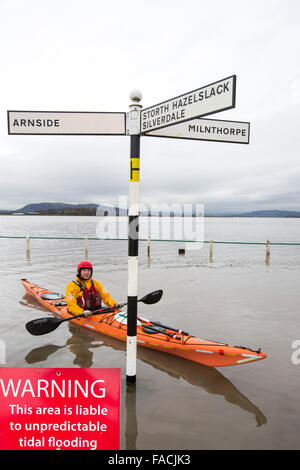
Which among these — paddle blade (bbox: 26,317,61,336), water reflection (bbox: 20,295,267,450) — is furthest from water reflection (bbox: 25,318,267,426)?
paddle blade (bbox: 26,317,61,336)

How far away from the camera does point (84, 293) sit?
222 inches

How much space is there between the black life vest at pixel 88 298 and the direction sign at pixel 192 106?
3.38m

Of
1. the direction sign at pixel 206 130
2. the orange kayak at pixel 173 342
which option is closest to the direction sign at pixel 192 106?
the direction sign at pixel 206 130

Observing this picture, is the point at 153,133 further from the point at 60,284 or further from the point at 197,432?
the point at 60,284

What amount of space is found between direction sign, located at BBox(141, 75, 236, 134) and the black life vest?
338 cm

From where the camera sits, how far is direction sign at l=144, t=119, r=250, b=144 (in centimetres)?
345

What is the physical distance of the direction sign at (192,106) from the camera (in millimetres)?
2563

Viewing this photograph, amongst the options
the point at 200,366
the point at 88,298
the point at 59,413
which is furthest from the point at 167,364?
the point at 59,413

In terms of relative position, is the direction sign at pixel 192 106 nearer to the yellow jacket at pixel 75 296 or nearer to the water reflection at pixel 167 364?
the water reflection at pixel 167 364

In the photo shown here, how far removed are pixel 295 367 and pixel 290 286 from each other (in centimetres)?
548

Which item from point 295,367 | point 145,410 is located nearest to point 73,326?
point 145,410

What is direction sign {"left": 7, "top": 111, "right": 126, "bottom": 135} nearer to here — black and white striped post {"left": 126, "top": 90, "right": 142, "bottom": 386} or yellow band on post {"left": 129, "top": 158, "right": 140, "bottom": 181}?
black and white striped post {"left": 126, "top": 90, "right": 142, "bottom": 386}

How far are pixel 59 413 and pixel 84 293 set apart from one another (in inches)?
138

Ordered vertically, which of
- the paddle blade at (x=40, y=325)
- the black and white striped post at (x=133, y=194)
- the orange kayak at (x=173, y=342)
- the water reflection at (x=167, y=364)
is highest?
the black and white striped post at (x=133, y=194)
